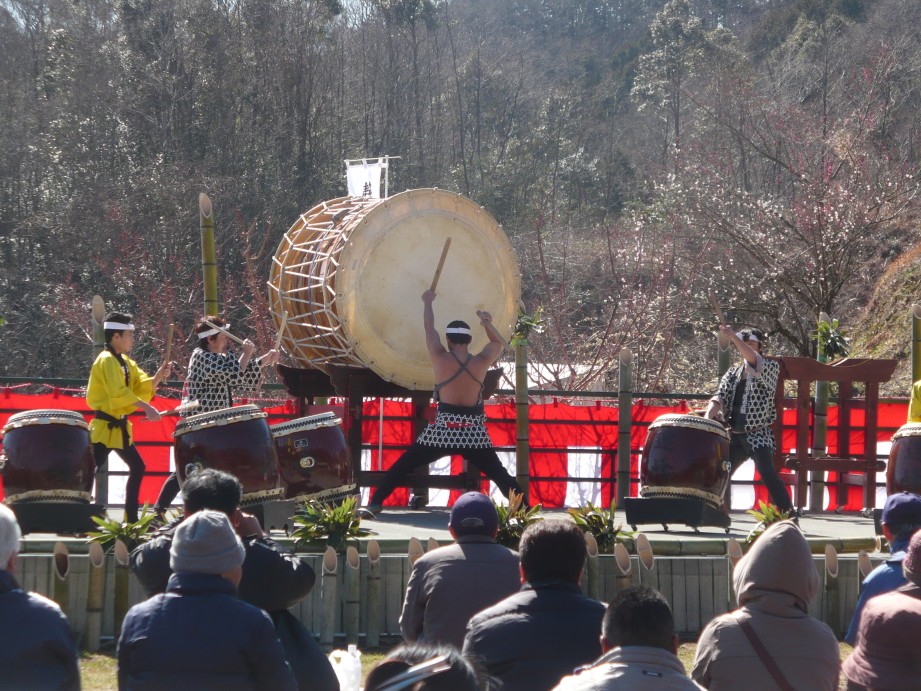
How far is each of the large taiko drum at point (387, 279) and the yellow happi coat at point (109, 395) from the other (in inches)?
56.1

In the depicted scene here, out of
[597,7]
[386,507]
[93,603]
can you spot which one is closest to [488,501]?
[93,603]

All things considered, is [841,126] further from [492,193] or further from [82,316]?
[82,316]

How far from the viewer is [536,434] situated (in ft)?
30.2

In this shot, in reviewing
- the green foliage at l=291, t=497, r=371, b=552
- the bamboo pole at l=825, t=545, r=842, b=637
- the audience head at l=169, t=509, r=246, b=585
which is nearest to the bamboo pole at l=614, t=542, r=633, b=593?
the bamboo pole at l=825, t=545, r=842, b=637

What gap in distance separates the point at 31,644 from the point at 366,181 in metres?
6.33

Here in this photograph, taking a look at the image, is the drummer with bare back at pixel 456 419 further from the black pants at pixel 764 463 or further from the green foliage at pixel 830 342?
the green foliage at pixel 830 342

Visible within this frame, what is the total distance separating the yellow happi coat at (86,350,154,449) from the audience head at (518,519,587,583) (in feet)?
13.8

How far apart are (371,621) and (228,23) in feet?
66.0

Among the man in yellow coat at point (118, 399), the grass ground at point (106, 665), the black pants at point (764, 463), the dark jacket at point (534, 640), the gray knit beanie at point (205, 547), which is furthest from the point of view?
the black pants at point (764, 463)

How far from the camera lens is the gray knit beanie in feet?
8.99

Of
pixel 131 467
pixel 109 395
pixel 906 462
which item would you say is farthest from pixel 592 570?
pixel 109 395

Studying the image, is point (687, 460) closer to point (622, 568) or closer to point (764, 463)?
point (764, 463)

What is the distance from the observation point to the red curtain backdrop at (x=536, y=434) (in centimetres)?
892

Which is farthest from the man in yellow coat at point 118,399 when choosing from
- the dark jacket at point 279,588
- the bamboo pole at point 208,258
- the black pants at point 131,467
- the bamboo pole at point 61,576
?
→ the dark jacket at point 279,588
